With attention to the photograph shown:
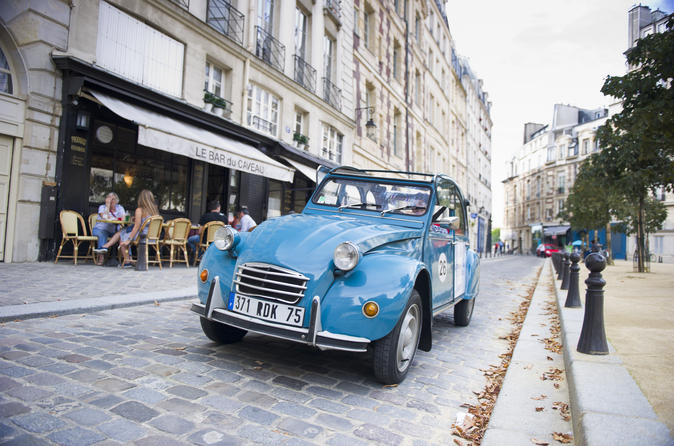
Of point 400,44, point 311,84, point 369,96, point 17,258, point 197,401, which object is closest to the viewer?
point 197,401

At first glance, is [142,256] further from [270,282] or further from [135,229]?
[270,282]

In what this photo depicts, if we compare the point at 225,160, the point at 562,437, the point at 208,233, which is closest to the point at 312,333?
the point at 562,437

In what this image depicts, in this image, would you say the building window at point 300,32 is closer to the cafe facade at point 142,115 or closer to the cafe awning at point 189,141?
the cafe facade at point 142,115

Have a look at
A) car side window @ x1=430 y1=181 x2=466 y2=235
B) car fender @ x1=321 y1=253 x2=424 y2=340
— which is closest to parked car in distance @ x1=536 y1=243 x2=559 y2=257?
car side window @ x1=430 y1=181 x2=466 y2=235

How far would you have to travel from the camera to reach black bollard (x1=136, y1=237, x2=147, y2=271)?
801cm

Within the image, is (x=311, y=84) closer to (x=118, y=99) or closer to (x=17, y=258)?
(x=118, y=99)

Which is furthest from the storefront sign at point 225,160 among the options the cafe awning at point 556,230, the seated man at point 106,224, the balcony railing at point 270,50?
the cafe awning at point 556,230

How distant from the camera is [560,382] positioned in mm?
3193

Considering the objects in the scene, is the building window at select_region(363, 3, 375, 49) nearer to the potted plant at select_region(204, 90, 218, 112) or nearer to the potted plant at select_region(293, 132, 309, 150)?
the potted plant at select_region(293, 132, 309, 150)

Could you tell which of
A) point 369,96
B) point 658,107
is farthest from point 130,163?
point 369,96

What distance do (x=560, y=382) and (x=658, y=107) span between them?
578 centimetres

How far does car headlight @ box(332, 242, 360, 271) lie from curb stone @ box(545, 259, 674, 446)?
1.55 m

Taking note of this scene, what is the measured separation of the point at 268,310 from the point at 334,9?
17141 mm

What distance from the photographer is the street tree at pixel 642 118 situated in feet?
20.9
